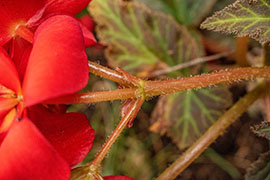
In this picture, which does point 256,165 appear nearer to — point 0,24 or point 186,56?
point 186,56

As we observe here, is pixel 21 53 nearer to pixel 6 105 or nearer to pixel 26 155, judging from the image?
pixel 6 105

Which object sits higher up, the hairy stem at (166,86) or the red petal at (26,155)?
the red petal at (26,155)

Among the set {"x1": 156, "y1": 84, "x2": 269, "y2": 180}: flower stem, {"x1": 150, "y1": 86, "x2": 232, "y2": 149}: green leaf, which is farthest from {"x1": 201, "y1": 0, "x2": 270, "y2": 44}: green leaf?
{"x1": 150, "y1": 86, "x2": 232, "y2": 149}: green leaf

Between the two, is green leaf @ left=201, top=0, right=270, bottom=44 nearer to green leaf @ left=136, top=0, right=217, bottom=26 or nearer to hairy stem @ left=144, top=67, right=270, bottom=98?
hairy stem @ left=144, top=67, right=270, bottom=98

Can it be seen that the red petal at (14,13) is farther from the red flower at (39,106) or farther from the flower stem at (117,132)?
the flower stem at (117,132)

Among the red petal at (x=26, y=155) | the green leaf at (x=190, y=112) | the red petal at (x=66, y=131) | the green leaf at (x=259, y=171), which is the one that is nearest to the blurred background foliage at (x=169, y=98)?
the green leaf at (x=190, y=112)

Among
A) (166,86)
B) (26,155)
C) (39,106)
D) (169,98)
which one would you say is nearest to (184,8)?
(169,98)
